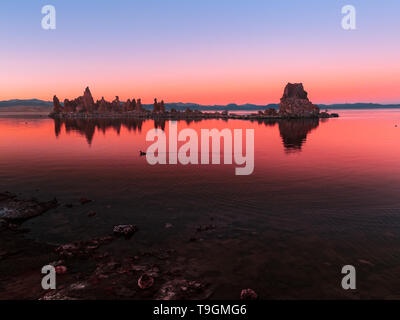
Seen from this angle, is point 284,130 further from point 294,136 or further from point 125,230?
point 125,230

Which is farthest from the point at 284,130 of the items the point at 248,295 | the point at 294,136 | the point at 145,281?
the point at 145,281

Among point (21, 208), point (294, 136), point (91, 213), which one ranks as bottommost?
point (91, 213)

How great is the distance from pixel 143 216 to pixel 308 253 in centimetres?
1329

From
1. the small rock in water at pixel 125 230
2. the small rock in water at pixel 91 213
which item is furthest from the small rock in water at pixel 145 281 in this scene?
the small rock in water at pixel 91 213

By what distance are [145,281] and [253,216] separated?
1143 centimetres

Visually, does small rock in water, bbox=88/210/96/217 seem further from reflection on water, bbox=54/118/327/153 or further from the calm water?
reflection on water, bbox=54/118/327/153

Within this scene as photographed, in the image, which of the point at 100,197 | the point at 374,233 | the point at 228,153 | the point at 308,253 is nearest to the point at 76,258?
the point at 100,197

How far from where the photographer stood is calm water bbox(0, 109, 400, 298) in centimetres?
1388

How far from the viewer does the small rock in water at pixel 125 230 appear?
724 inches

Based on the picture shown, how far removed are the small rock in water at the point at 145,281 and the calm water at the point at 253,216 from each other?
2459mm

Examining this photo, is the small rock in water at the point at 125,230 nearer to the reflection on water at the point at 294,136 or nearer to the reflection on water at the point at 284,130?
the reflection on water at the point at 284,130

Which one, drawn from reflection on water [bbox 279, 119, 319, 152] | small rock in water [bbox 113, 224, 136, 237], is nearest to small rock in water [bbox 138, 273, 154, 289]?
small rock in water [bbox 113, 224, 136, 237]

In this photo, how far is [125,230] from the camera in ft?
60.8
